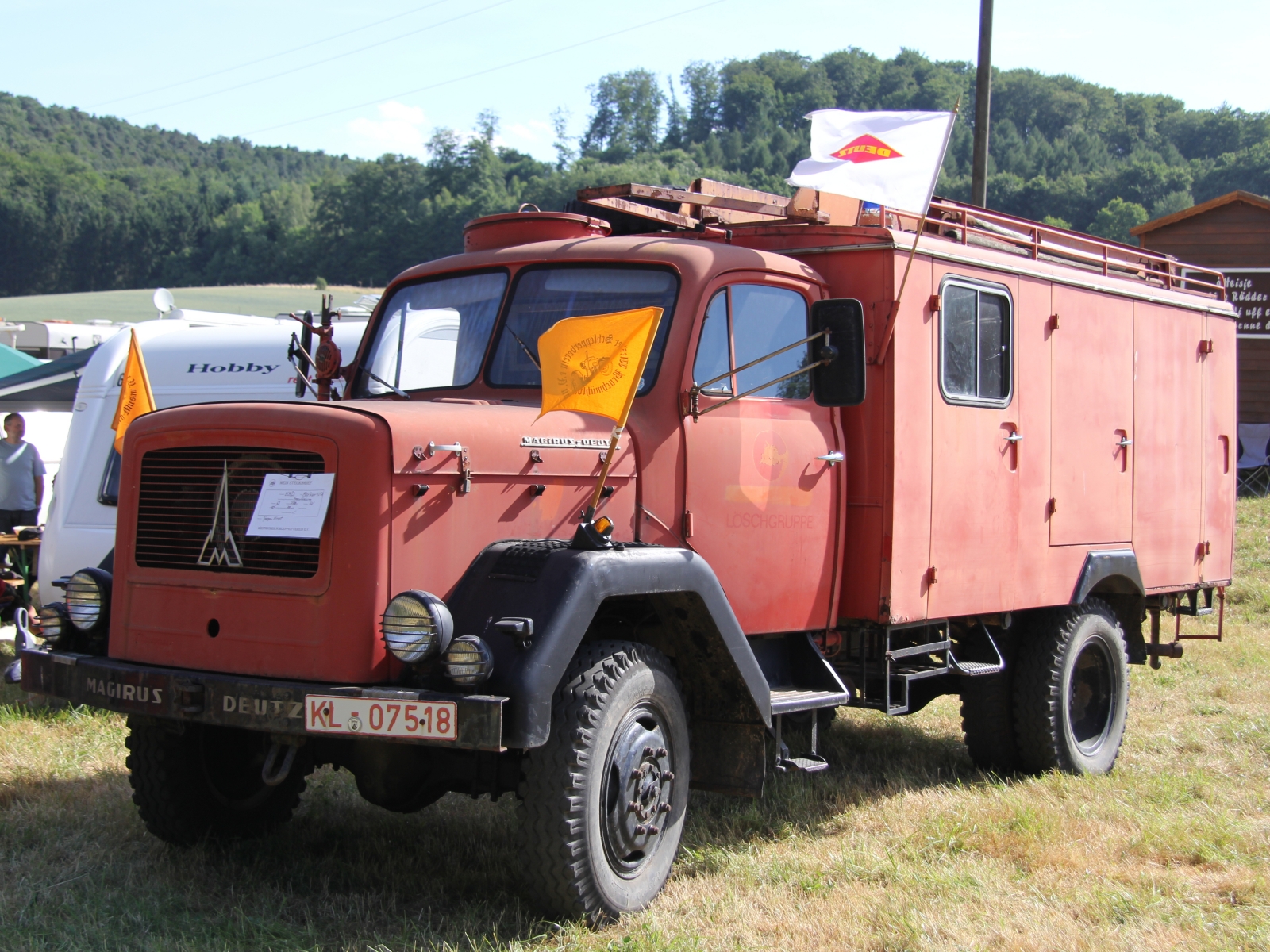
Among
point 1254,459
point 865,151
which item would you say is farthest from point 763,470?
point 1254,459

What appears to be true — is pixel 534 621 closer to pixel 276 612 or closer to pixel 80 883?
pixel 276 612

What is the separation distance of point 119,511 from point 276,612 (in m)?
0.94

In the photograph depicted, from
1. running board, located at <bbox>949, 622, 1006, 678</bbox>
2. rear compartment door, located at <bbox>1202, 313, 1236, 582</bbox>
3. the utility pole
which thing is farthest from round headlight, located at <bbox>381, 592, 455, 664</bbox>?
the utility pole

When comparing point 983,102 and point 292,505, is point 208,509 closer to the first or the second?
point 292,505

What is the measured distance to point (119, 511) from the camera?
4574 millimetres

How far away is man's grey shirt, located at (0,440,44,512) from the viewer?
10.8m

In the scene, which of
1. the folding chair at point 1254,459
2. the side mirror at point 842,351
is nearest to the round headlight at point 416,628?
the side mirror at point 842,351

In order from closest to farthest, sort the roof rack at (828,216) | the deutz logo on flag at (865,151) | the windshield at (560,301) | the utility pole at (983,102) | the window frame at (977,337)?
the windshield at (560,301) → the deutz logo on flag at (865,151) → the roof rack at (828,216) → the window frame at (977,337) → the utility pole at (983,102)

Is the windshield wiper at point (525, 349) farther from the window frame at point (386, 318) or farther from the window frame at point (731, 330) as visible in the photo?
the window frame at point (731, 330)

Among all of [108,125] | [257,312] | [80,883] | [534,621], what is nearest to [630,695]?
[534,621]

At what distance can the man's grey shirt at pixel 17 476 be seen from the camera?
10812 millimetres

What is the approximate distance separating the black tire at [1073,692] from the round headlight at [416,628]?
4.00m

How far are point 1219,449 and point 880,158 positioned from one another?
4062 millimetres

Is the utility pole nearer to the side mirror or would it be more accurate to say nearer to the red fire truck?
the red fire truck
